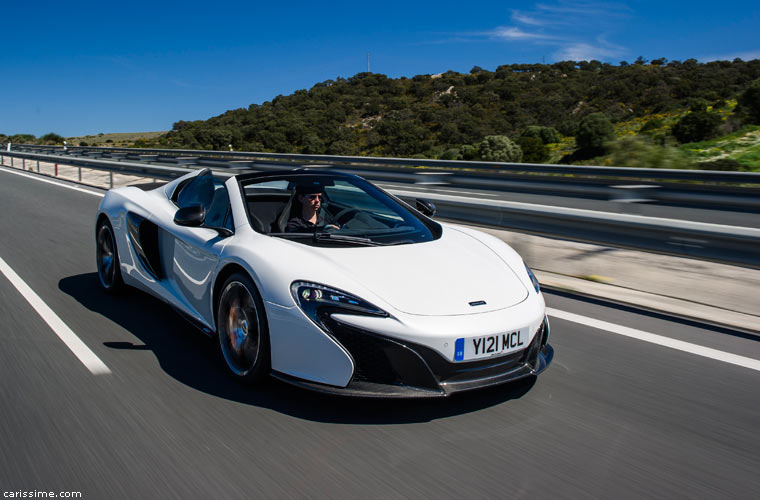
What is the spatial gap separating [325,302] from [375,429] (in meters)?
0.65

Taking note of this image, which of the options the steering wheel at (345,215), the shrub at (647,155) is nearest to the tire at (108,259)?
the steering wheel at (345,215)

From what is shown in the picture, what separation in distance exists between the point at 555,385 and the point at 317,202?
1972 mm

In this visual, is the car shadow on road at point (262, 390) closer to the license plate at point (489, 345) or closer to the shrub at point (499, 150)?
the license plate at point (489, 345)

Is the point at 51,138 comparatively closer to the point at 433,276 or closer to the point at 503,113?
the point at 503,113

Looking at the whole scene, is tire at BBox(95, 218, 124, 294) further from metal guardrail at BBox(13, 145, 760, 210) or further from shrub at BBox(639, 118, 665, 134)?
shrub at BBox(639, 118, 665, 134)

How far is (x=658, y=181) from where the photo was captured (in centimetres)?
1379

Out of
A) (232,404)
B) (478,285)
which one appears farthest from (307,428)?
(478,285)

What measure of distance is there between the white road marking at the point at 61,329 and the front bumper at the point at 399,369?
171 centimetres

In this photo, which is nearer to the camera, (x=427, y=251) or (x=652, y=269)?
(x=427, y=251)

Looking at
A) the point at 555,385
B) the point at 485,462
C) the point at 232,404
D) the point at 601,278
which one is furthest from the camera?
the point at 601,278

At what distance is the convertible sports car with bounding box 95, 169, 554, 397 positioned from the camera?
3113 mm

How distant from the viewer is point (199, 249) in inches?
165

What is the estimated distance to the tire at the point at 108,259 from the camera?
5.59m

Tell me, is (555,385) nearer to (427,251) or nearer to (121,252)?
(427,251)
